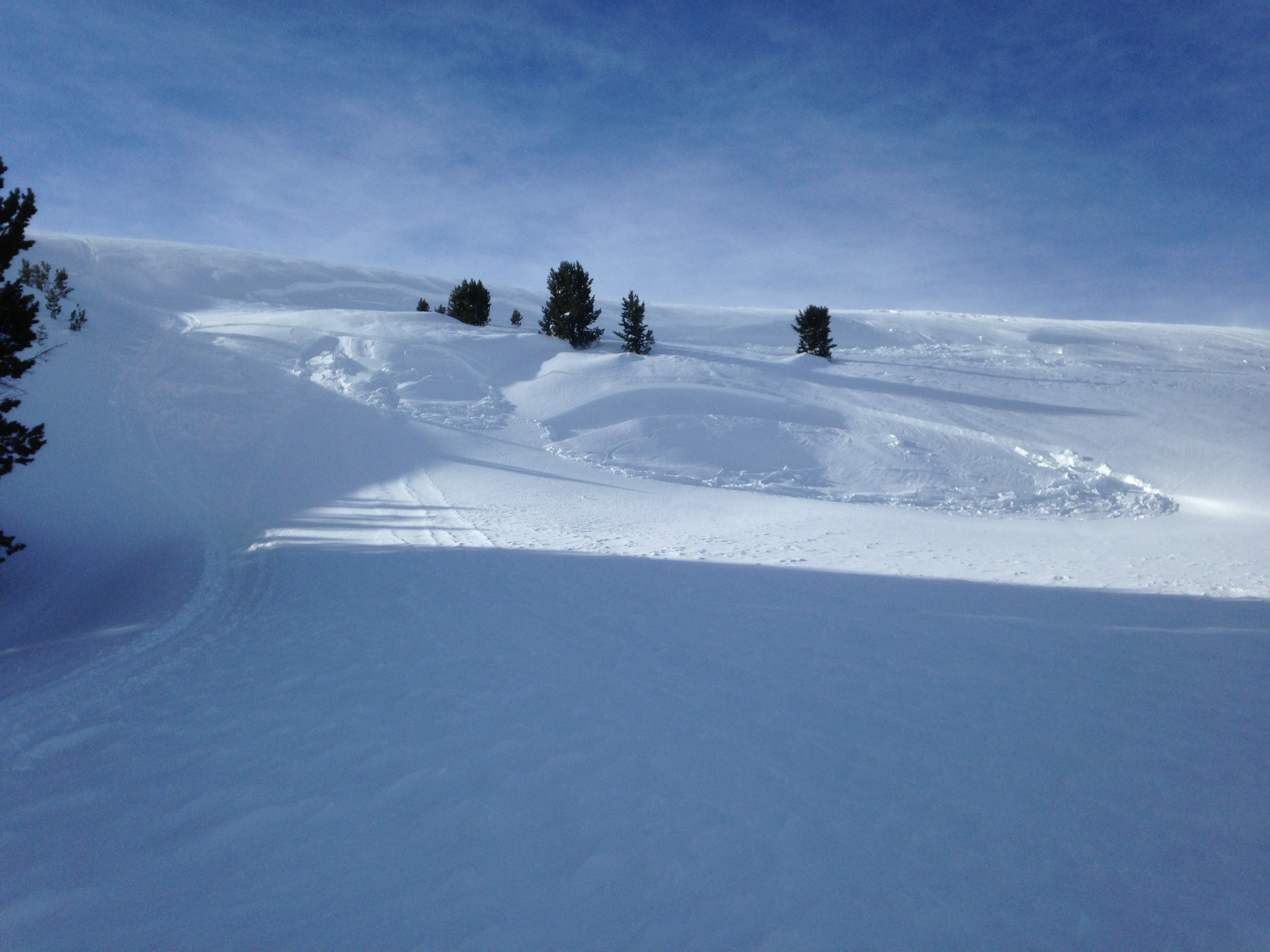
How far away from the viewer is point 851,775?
336cm

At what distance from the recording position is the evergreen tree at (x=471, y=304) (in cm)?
2600

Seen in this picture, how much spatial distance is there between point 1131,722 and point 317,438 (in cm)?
1362

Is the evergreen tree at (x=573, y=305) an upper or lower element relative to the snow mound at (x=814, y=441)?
upper

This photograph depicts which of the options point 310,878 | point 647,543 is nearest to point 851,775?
point 310,878

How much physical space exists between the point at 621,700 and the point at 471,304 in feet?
79.9

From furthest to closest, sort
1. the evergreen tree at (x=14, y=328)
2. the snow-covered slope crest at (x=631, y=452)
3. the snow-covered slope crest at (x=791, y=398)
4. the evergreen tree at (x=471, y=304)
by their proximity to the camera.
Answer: the evergreen tree at (x=471, y=304) → the snow-covered slope crest at (x=791, y=398) → the snow-covered slope crest at (x=631, y=452) → the evergreen tree at (x=14, y=328)

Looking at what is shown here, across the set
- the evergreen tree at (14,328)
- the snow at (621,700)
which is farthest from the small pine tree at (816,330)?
the evergreen tree at (14,328)

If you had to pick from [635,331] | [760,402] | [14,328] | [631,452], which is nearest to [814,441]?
[760,402]

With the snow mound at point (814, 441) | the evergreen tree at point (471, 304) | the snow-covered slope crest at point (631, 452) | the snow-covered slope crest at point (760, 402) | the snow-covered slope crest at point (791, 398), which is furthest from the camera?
the evergreen tree at point (471, 304)

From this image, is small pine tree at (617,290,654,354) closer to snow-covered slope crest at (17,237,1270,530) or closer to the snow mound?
snow-covered slope crest at (17,237,1270,530)

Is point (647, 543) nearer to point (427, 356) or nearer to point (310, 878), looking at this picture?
point (310, 878)

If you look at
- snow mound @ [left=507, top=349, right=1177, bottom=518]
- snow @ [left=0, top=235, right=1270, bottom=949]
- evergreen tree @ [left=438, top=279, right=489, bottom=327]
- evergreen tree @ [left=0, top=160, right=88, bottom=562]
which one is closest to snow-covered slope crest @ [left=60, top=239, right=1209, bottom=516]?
snow mound @ [left=507, top=349, right=1177, bottom=518]

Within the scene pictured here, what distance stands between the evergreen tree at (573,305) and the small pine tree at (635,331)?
1.13 metres

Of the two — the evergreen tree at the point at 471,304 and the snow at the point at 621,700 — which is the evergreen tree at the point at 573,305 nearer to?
the evergreen tree at the point at 471,304
